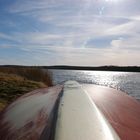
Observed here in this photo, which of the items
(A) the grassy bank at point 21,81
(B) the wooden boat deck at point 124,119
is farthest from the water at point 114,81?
(B) the wooden boat deck at point 124,119

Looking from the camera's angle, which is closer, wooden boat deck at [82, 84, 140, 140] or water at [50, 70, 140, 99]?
wooden boat deck at [82, 84, 140, 140]

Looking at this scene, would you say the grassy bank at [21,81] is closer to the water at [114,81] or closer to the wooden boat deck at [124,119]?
the water at [114,81]

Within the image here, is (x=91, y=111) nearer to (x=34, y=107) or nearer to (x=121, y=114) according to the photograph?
(x=121, y=114)

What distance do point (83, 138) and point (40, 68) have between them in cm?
1484

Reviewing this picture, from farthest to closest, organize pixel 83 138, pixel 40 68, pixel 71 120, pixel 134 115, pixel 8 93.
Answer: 1. pixel 40 68
2. pixel 8 93
3. pixel 134 115
4. pixel 71 120
5. pixel 83 138

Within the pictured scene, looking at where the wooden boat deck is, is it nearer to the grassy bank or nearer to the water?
the water

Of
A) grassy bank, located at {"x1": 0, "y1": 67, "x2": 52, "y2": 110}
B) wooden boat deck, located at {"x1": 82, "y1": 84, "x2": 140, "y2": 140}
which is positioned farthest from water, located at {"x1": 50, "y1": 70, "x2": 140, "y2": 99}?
wooden boat deck, located at {"x1": 82, "y1": 84, "x2": 140, "y2": 140}

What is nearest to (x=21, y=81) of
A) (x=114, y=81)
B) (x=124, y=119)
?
(x=124, y=119)

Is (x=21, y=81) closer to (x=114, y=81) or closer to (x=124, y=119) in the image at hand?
(x=124, y=119)

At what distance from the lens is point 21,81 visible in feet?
47.8

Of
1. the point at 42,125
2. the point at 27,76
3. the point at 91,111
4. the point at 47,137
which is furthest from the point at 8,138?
the point at 27,76

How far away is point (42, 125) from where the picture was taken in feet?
6.88

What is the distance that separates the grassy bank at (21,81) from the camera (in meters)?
11.1

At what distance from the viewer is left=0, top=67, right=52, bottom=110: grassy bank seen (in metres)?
11.1
